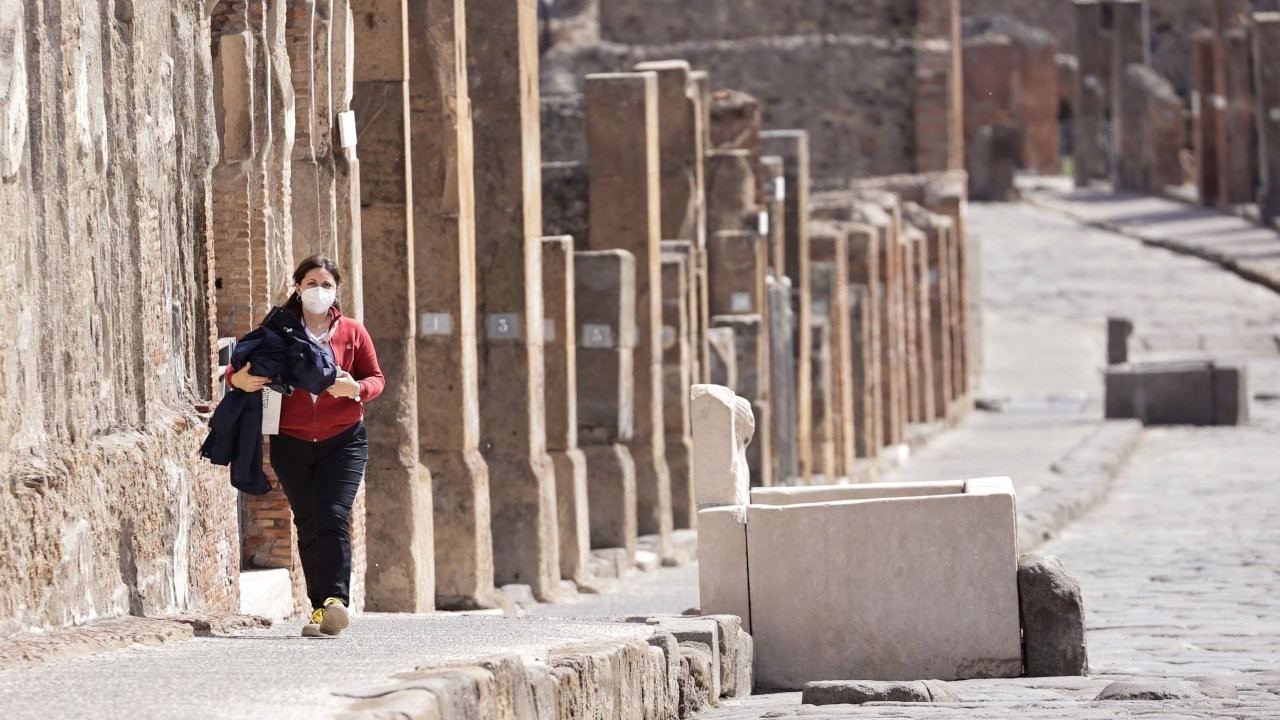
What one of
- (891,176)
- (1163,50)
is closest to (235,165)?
(891,176)

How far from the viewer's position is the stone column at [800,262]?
24484 mm

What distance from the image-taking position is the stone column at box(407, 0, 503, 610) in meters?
14.9

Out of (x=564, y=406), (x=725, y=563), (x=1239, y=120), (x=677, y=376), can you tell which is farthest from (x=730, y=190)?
(x=1239, y=120)

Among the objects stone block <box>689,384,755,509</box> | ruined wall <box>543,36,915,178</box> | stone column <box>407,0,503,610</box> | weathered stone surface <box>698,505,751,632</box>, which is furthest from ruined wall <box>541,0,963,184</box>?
weathered stone surface <box>698,505,751,632</box>

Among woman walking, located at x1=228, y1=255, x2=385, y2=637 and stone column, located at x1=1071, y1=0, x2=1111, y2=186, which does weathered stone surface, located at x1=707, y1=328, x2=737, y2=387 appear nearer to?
woman walking, located at x1=228, y1=255, x2=385, y2=637

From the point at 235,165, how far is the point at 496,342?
223 inches

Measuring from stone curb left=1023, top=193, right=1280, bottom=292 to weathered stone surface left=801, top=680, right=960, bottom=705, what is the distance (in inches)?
1338

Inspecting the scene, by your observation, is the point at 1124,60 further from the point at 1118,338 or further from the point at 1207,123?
the point at 1118,338

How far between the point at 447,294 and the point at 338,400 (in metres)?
6.02

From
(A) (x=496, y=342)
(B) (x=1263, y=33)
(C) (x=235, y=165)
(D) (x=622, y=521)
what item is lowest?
(D) (x=622, y=521)

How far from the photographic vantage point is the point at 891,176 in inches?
1487

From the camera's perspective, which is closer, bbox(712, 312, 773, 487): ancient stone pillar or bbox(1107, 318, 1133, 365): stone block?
bbox(712, 312, 773, 487): ancient stone pillar

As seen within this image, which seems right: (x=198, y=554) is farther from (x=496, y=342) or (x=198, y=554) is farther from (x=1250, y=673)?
(x=496, y=342)

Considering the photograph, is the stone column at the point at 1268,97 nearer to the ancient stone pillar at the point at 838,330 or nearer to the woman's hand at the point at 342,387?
the ancient stone pillar at the point at 838,330
